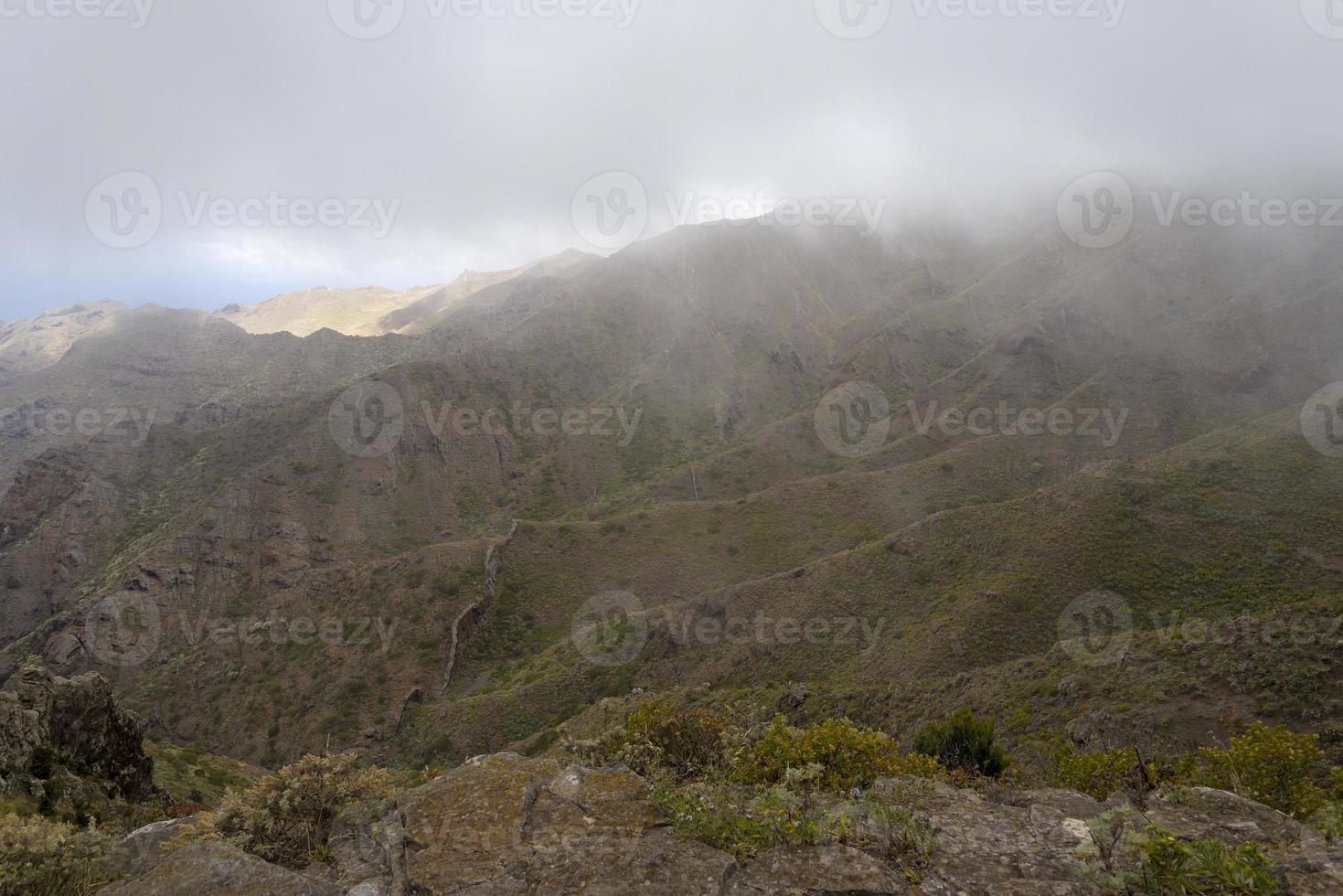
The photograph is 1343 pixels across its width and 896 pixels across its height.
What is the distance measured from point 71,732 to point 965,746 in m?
20.2

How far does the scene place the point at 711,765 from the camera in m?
8.25

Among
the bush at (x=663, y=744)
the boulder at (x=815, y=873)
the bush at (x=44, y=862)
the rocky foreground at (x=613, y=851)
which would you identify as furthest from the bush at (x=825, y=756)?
the bush at (x=44, y=862)

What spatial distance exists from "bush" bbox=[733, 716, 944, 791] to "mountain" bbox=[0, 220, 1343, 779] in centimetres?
1126

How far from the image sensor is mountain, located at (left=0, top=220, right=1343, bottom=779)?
31250mm

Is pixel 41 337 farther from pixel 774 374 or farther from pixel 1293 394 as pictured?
pixel 1293 394

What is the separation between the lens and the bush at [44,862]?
5562 millimetres

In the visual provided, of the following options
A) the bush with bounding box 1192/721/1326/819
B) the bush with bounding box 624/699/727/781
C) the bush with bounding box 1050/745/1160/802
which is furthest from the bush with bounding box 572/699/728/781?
the bush with bounding box 1192/721/1326/819

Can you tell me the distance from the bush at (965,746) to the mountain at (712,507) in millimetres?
7188

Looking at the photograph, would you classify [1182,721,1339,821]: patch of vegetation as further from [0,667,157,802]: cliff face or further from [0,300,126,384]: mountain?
[0,300,126,384]: mountain

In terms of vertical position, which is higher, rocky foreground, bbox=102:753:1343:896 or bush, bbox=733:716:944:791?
rocky foreground, bbox=102:753:1343:896

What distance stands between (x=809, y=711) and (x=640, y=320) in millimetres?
100453

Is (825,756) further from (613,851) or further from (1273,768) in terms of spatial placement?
(1273,768)

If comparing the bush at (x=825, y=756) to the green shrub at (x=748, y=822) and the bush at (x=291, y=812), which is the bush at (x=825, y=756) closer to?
the green shrub at (x=748, y=822)

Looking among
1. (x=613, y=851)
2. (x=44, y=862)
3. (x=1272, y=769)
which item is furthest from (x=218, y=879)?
(x=1272, y=769)
